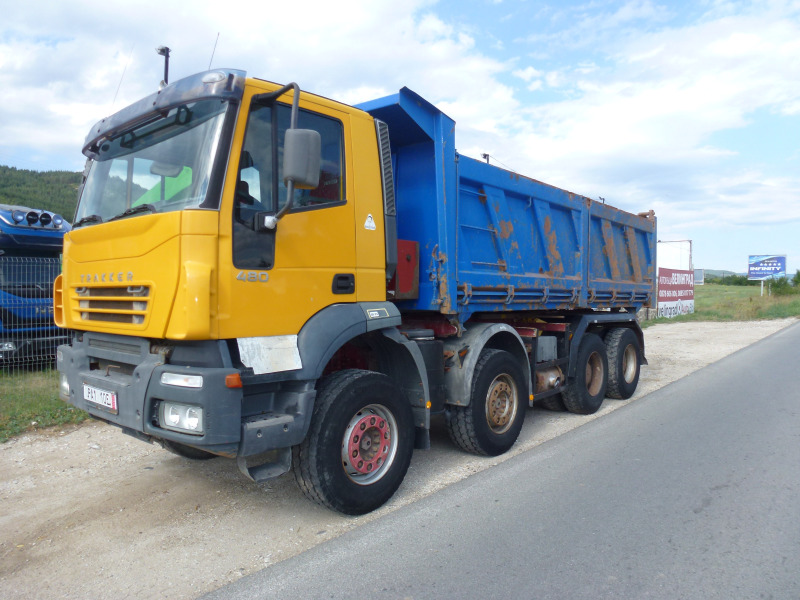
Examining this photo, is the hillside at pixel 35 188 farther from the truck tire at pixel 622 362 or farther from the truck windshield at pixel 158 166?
the truck tire at pixel 622 362

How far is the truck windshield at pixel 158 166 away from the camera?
11.0ft

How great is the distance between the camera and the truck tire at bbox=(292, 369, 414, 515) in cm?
370

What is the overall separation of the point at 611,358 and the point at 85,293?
6.57 metres

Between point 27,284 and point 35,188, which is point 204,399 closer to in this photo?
point 27,284

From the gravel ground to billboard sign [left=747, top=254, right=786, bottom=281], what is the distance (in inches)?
2100

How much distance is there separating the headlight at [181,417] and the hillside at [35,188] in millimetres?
21920

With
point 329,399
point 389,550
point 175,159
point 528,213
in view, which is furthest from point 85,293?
point 528,213

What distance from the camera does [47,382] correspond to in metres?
7.87

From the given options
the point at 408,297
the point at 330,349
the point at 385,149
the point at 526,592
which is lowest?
the point at 526,592

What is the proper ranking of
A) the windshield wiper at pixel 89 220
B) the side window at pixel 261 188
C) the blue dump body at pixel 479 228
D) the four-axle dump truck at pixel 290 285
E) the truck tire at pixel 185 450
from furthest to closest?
the blue dump body at pixel 479 228
the truck tire at pixel 185 450
the windshield wiper at pixel 89 220
the side window at pixel 261 188
the four-axle dump truck at pixel 290 285

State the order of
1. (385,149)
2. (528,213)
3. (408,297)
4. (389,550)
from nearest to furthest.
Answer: (389,550) < (385,149) < (408,297) < (528,213)

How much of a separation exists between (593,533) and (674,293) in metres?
27.1

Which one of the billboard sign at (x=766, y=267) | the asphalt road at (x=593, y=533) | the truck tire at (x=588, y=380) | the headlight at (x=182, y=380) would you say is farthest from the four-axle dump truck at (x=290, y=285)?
the billboard sign at (x=766, y=267)

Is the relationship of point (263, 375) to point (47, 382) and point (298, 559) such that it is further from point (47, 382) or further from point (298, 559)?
point (47, 382)
